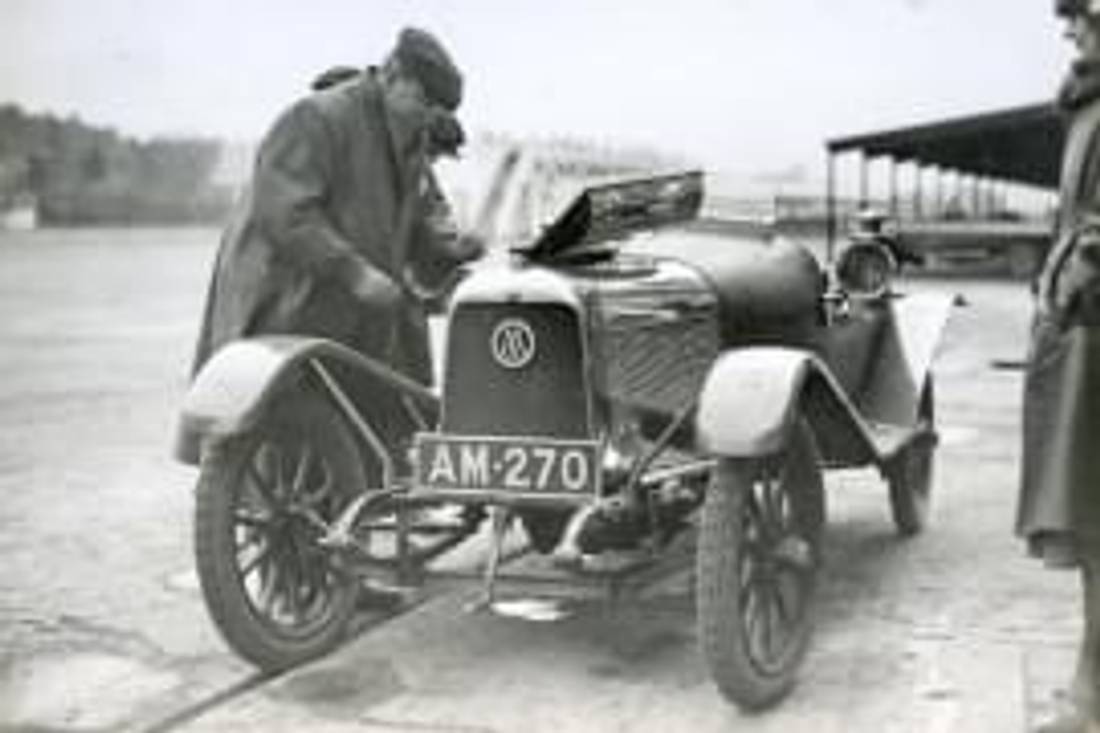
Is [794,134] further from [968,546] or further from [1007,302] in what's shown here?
[1007,302]

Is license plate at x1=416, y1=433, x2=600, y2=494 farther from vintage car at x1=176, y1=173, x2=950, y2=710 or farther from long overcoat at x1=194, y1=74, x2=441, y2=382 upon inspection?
long overcoat at x1=194, y1=74, x2=441, y2=382

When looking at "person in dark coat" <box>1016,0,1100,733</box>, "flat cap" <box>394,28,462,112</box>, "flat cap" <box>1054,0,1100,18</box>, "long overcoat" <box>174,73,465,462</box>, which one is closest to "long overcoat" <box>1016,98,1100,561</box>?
"person in dark coat" <box>1016,0,1100,733</box>

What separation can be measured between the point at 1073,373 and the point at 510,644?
5.62ft

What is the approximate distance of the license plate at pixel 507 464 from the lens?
164 inches

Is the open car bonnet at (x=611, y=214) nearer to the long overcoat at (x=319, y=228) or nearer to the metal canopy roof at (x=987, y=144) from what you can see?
the long overcoat at (x=319, y=228)

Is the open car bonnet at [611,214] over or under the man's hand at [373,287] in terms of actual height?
over

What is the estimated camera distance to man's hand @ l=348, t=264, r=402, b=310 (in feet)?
14.8

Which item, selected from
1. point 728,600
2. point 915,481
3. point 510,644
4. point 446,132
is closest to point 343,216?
point 446,132

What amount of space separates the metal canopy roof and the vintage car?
9.67 meters

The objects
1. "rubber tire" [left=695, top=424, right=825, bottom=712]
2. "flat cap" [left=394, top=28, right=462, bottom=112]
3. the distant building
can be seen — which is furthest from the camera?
"flat cap" [left=394, top=28, right=462, bottom=112]

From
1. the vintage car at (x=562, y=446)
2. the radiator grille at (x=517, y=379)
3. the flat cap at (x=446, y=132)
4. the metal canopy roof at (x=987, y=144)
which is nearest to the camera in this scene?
the vintage car at (x=562, y=446)

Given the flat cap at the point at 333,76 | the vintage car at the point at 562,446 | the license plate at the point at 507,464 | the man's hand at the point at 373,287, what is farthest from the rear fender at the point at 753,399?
the flat cap at the point at 333,76

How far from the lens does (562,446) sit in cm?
419

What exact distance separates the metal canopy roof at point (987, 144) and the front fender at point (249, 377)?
32.9 feet
